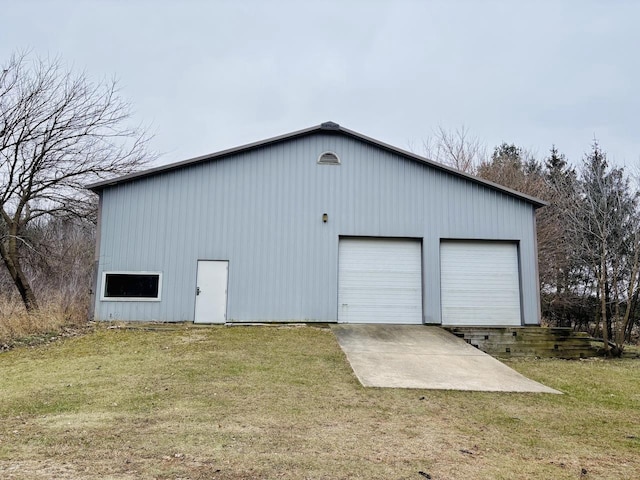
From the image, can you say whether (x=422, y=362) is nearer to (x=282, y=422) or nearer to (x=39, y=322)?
(x=282, y=422)

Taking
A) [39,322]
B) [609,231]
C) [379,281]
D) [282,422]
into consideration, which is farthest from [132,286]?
[609,231]

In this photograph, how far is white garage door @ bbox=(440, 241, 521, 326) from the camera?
12.7m

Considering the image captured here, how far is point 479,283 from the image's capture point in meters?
12.9

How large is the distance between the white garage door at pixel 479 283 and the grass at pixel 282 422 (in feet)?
13.3

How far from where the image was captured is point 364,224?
42.2 feet

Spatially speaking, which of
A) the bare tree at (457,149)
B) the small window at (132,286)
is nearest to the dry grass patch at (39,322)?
the small window at (132,286)

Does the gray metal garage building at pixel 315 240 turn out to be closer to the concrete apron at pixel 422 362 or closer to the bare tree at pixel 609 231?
the concrete apron at pixel 422 362

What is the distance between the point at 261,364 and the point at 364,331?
4.14 meters

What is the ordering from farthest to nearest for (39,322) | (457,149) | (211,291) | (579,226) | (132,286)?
(457,149), (579,226), (211,291), (132,286), (39,322)

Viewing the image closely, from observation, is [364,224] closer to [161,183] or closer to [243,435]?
[161,183]

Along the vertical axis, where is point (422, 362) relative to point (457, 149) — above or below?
below

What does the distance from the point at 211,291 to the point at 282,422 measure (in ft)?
26.2

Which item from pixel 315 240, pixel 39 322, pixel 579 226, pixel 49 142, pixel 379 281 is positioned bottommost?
pixel 39 322

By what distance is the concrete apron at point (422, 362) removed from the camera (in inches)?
274
